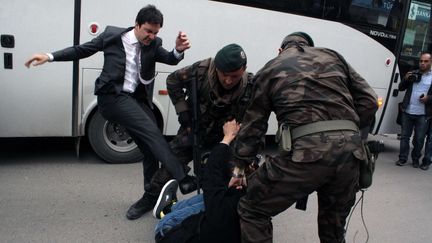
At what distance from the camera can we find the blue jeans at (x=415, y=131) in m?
5.98

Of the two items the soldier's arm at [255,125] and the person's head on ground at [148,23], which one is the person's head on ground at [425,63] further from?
the soldier's arm at [255,125]

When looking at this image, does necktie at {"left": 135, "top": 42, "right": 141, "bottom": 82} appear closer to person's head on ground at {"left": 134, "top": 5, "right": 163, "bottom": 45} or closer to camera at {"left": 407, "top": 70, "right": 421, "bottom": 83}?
person's head on ground at {"left": 134, "top": 5, "right": 163, "bottom": 45}

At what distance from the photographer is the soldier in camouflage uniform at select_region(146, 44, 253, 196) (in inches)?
120

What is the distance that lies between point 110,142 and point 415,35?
4.93 metres

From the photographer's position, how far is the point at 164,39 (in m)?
4.61

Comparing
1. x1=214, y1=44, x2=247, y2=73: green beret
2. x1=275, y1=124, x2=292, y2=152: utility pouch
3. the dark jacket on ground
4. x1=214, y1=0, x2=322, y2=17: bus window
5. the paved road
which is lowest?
the paved road

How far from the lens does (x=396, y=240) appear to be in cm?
364

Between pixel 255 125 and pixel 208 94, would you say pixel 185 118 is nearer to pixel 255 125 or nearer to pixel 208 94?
pixel 208 94

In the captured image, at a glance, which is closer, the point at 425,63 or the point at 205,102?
the point at 205,102

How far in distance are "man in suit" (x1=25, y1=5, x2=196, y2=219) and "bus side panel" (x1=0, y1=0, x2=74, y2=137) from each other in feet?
3.18

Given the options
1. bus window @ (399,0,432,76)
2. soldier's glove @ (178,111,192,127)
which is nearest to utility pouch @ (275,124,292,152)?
soldier's glove @ (178,111,192,127)

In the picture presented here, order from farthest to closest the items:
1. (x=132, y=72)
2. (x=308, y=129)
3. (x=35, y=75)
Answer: (x=35, y=75), (x=132, y=72), (x=308, y=129)

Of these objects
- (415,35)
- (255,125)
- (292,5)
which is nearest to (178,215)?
(255,125)

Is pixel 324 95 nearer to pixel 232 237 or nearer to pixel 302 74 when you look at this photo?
pixel 302 74
